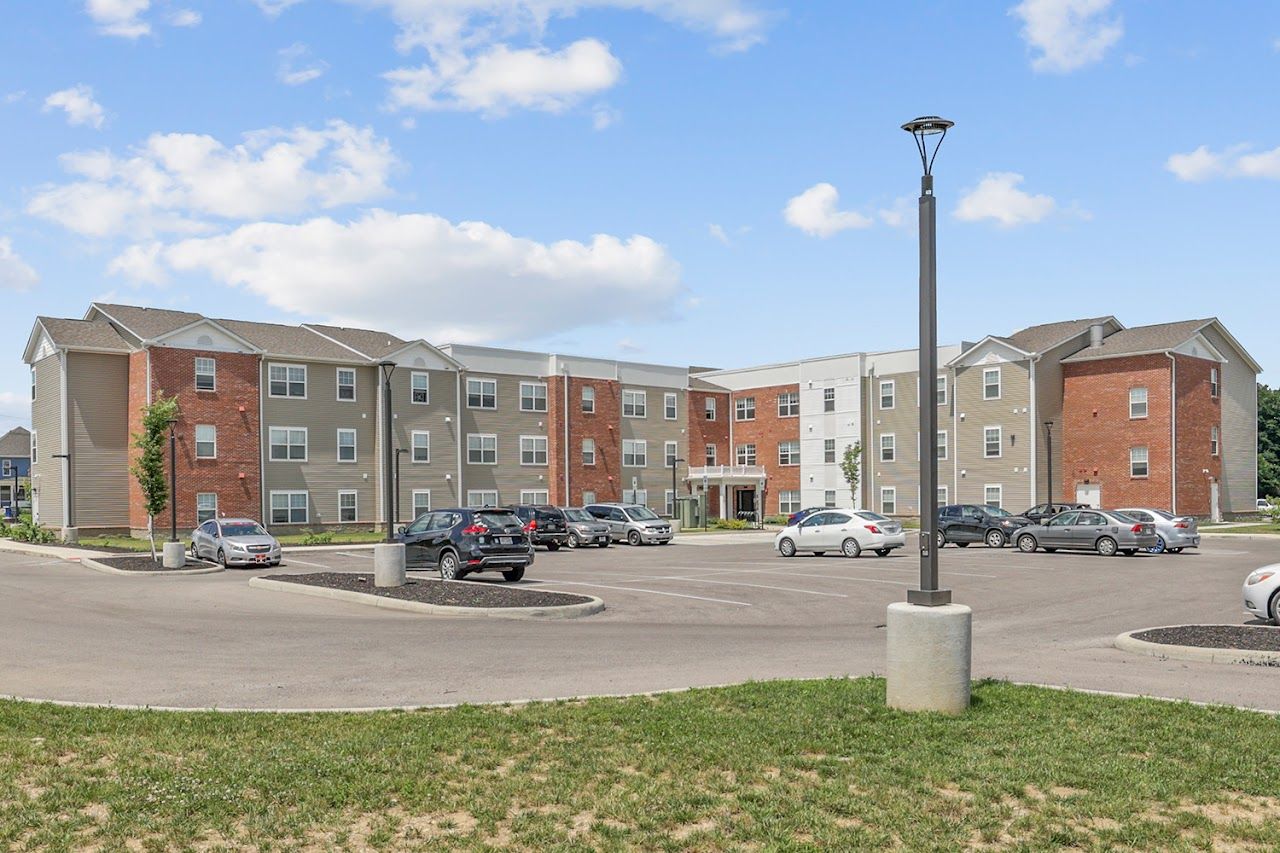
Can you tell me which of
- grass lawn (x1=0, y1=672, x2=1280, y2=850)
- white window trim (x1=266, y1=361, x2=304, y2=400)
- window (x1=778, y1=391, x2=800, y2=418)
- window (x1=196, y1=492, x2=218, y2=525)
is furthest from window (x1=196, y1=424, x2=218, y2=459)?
grass lawn (x1=0, y1=672, x2=1280, y2=850)

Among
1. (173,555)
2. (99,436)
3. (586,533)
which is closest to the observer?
(173,555)

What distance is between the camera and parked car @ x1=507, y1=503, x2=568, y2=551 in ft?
134

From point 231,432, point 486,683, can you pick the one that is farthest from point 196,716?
point 231,432

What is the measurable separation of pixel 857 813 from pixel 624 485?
194 feet

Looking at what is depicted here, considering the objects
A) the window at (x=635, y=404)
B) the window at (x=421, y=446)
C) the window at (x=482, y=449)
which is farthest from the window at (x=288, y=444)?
the window at (x=635, y=404)

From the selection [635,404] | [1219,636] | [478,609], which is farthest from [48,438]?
[1219,636]

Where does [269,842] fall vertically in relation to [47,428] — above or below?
below

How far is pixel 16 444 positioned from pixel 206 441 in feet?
246

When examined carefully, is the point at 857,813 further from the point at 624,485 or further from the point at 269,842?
the point at 624,485

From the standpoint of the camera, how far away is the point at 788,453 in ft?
231

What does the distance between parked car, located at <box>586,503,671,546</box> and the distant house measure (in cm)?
7994

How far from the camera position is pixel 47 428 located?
5159 cm

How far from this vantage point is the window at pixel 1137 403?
55.6 meters

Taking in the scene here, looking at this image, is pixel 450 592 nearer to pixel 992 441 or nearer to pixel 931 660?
pixel 931 660
